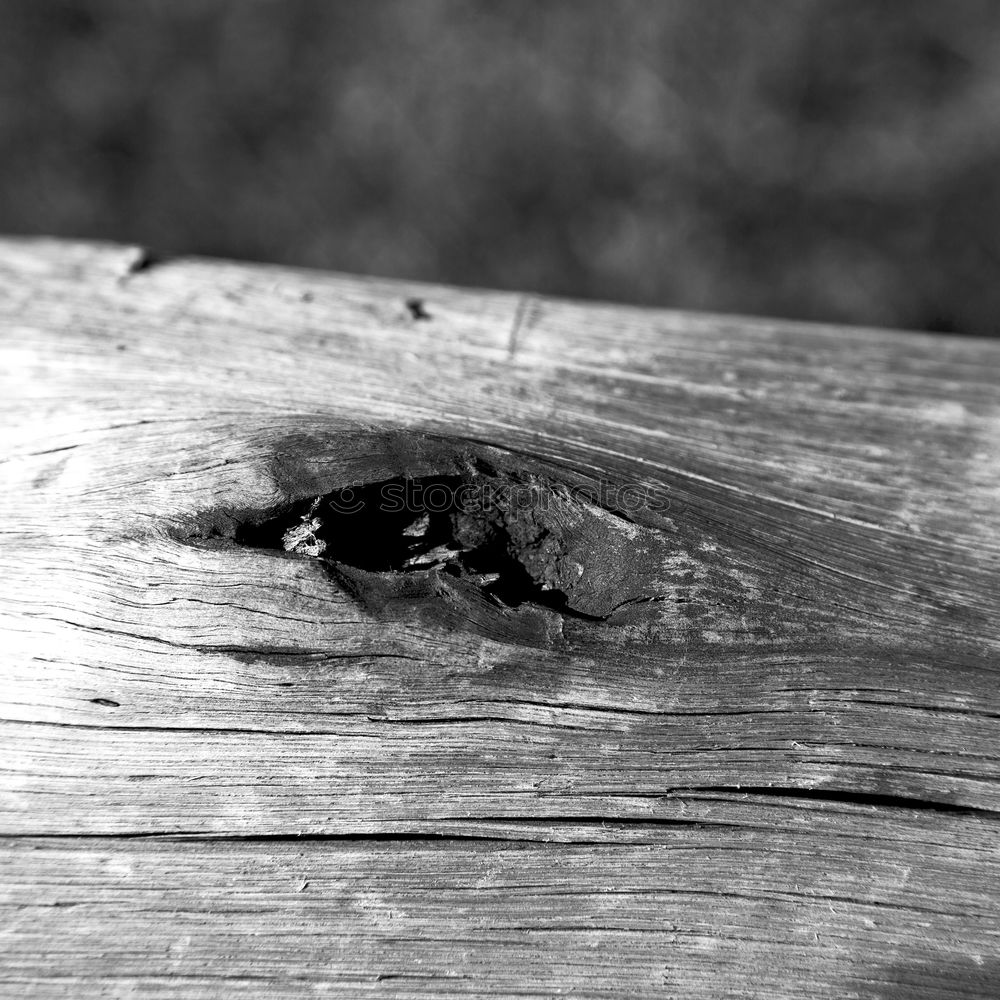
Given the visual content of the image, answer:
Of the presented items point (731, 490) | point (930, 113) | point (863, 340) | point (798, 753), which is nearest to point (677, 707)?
point (798, 753)

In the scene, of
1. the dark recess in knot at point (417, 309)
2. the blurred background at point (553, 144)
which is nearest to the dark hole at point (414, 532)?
the dark recess in knot at point (417, 309)

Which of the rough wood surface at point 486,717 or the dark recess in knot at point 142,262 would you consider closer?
the rough wood surface at point 486,717

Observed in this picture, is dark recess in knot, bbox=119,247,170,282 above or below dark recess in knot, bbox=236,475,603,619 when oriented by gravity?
above

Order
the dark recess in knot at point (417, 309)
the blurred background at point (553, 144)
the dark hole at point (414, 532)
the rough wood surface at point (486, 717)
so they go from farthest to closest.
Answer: the blurred background at point (553, 144) → the dark recess in knot at point (417, 309) → the dark hole at point (414, 532) → the rough wood surface at point (486, 717)

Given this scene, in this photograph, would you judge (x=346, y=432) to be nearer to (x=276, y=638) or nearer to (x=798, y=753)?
(x=276, y=638)

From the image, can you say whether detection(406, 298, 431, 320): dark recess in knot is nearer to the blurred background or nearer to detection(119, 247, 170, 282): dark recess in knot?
detection(119, 247, 170, 282): dark recess in knot

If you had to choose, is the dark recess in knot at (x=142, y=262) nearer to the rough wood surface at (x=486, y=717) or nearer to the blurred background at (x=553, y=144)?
the rough wood surface at (x=486, y=717)

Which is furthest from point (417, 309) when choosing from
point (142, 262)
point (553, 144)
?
point (553, 144)

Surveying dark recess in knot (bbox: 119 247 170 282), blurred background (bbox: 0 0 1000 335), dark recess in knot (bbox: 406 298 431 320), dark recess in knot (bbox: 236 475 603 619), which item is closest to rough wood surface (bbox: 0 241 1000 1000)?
dark recess in knot (bbox: 236 475 603 619)
